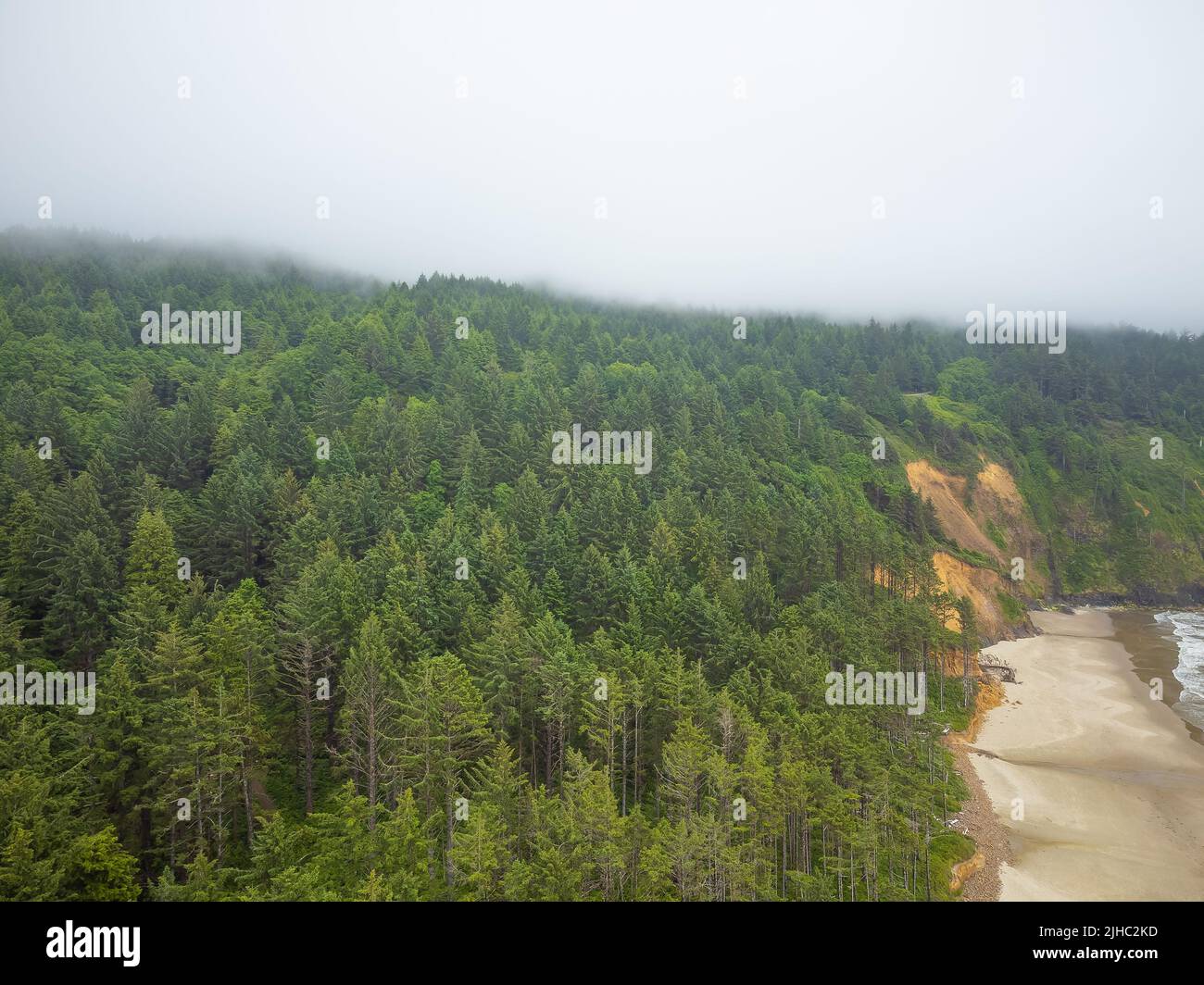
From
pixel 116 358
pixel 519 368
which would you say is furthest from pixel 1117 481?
pixel 116 358

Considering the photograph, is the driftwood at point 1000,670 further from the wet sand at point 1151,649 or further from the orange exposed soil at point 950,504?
the orange exposed soil at point 950,504

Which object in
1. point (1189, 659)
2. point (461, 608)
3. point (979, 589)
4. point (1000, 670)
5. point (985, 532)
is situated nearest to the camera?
point (461, 608)

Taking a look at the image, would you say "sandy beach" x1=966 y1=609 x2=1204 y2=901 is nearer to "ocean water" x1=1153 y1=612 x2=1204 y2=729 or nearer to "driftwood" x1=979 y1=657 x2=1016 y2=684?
"driftwood" x1=979 y1=657 x2=1016 y2=684

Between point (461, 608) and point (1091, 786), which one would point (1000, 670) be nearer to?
point (1091, 786)

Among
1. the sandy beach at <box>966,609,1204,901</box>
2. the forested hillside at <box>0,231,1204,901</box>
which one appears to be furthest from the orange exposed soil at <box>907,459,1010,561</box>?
the sandy beach at <box>966,609,1204,901</box>

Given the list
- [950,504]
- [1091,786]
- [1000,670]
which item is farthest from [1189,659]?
[1091,786]
